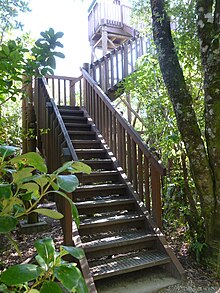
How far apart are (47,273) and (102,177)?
3.21 meters

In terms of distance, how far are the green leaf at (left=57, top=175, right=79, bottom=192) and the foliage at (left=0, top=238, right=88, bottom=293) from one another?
0.57 feet

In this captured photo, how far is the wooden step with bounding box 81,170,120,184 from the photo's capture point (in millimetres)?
3848

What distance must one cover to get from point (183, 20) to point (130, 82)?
1.32m

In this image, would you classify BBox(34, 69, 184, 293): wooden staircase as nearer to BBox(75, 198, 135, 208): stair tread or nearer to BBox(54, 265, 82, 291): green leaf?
BBox(75, 198, 135, 208): stair tread

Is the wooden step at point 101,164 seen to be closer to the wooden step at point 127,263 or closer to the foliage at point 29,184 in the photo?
the wooden step at point 127,263

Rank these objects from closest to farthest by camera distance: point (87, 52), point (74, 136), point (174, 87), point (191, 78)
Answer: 1. point (174, 87)
2. point (191, 78)
3. point (74, 136)
4. point (87, 52)

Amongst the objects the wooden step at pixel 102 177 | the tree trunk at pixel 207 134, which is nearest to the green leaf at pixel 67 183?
the tree trunk at pixel 207 134

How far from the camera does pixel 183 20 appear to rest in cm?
349

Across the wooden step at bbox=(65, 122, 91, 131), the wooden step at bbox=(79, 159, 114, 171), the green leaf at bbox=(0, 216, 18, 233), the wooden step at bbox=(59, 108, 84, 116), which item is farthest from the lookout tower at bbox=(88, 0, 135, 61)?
the green leaf at bbox=(0, 216, 18, 233)

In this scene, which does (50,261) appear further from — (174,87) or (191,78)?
(191,78)

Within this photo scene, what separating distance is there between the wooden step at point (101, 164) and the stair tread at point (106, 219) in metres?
0.99

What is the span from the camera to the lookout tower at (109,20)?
9.66m

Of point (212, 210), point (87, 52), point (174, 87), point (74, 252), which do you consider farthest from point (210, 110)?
point (87, 52)

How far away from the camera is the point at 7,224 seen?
28.5 inches
